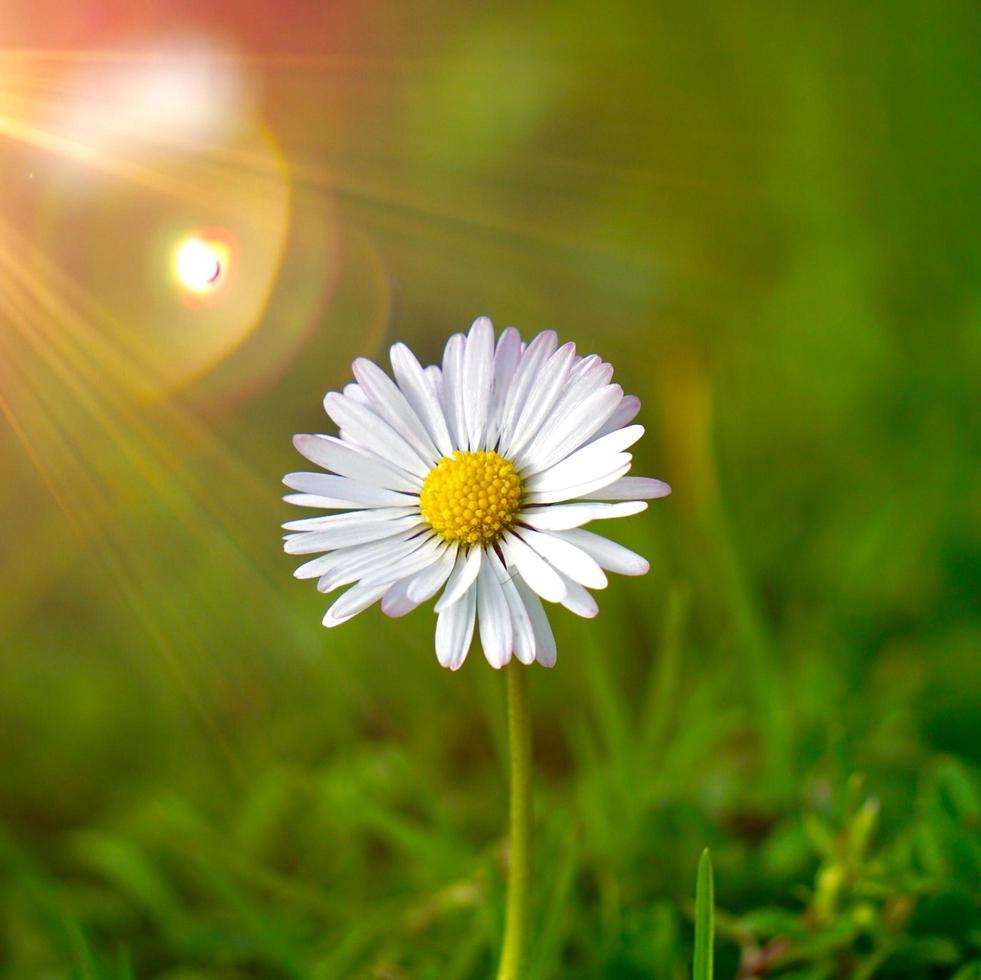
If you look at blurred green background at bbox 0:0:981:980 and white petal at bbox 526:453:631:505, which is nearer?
white petal at bbox 526:453:631:505

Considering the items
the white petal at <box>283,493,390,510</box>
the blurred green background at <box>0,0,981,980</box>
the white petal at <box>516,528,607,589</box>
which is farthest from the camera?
the blurred green background at <box>0,0,981,980</box>

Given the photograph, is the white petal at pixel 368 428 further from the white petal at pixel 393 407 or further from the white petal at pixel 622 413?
the white petal at pixel 622 413

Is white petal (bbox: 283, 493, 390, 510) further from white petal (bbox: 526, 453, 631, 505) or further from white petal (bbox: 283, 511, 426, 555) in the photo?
white petal (bbox: 526, 453, 631, 505)

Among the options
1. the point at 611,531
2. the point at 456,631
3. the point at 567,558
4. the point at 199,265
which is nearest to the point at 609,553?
the point at 567,558

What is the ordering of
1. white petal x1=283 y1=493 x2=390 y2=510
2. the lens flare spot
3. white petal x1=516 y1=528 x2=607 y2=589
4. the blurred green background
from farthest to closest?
the blurred green background, the lens flare spot, white petal x1=283 y1=493 x2=390 y2=510, white petal x1=516 y1=528 x2=607 y2=589

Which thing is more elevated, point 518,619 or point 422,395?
point 422,395

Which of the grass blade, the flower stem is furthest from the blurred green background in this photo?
the grass blade

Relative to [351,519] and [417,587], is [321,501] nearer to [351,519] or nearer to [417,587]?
[351,519]
